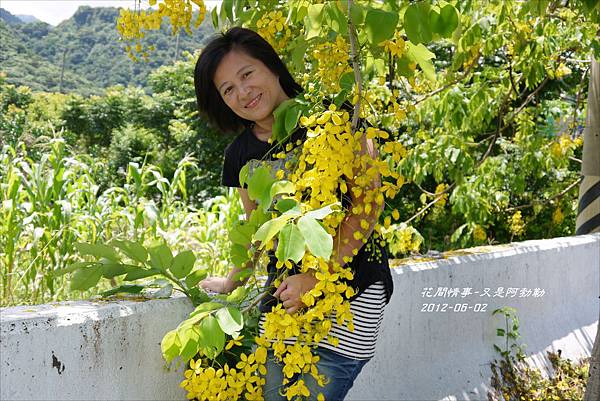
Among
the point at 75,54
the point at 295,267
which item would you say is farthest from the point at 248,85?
the point at 75,54

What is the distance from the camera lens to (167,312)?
215cm

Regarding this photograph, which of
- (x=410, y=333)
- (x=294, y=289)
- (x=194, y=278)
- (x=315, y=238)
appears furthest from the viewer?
(x=410, y=333)

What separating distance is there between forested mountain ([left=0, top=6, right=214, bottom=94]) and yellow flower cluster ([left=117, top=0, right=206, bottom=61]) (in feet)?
99.3

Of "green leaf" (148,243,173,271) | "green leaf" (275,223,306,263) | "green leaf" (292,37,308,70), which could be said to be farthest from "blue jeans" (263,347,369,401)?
"green leaf" (292,37,308,70)

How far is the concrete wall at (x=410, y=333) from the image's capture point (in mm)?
1793

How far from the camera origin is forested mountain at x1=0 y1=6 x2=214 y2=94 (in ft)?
116

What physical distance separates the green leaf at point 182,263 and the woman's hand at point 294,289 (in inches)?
14.8

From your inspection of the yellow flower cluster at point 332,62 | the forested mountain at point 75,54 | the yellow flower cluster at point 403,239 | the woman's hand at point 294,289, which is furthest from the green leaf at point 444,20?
the forested mountain at point 75,54

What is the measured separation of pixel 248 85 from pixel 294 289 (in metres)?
0.63

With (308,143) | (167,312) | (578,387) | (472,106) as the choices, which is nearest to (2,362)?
(167,312)

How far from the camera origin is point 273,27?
6.88 feet

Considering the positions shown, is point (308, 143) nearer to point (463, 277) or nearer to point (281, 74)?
point (281, 74)

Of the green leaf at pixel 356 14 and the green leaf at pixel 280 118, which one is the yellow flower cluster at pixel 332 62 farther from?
the green leaf at pixel 356 14

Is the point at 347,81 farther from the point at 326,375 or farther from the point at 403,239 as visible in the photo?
the point at 403,239
